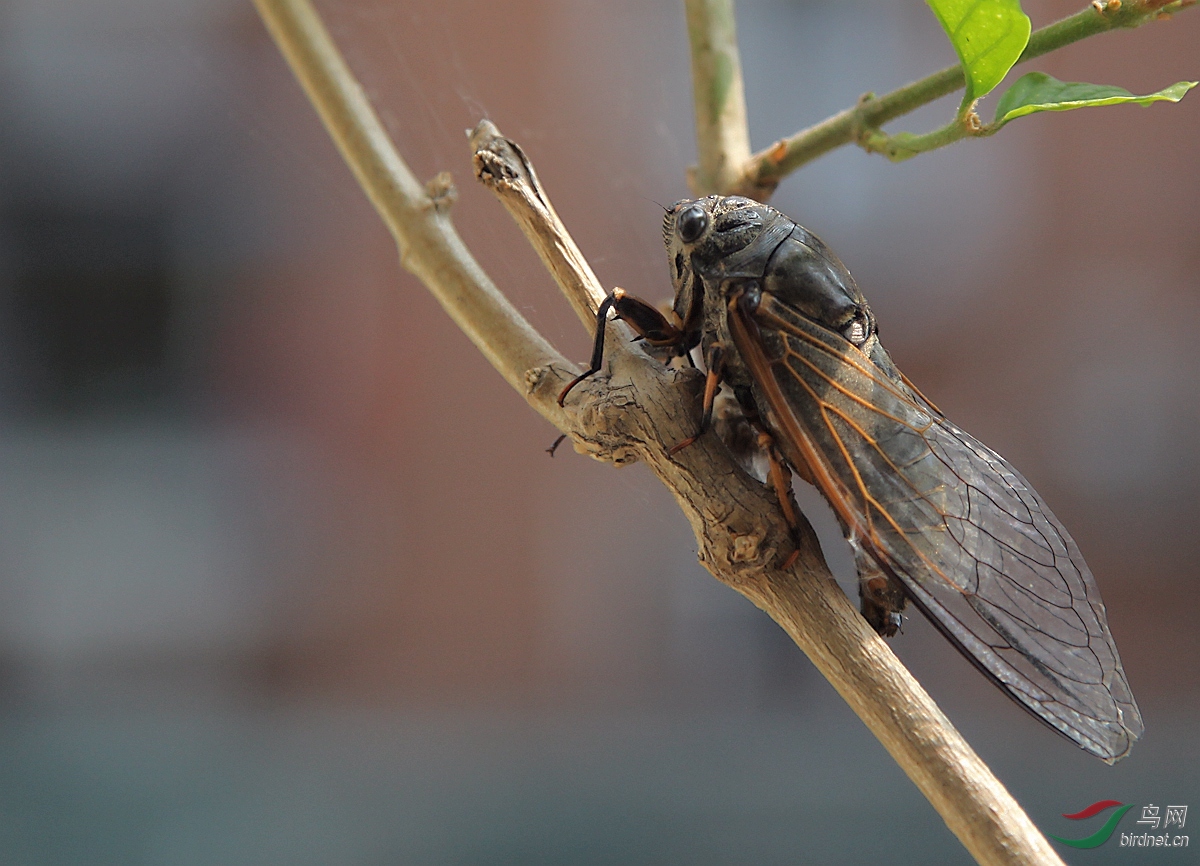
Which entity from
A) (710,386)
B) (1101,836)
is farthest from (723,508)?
(1101,836)

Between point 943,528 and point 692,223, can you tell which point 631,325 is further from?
point 943,528

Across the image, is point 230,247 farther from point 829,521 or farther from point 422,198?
point 829,521

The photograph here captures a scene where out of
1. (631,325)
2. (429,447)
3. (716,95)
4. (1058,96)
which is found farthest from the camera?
(429,447)

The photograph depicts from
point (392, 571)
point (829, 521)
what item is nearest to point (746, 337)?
point (829, 521)

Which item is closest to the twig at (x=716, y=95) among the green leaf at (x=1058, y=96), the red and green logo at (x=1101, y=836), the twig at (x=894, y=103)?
the twig at (x=894, y=103)

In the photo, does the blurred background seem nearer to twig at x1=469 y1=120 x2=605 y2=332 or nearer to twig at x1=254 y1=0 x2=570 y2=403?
twig at x1=254 y1=0 x2=570 y2=403

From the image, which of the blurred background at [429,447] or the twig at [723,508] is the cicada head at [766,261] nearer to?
the twig at [723,508]
